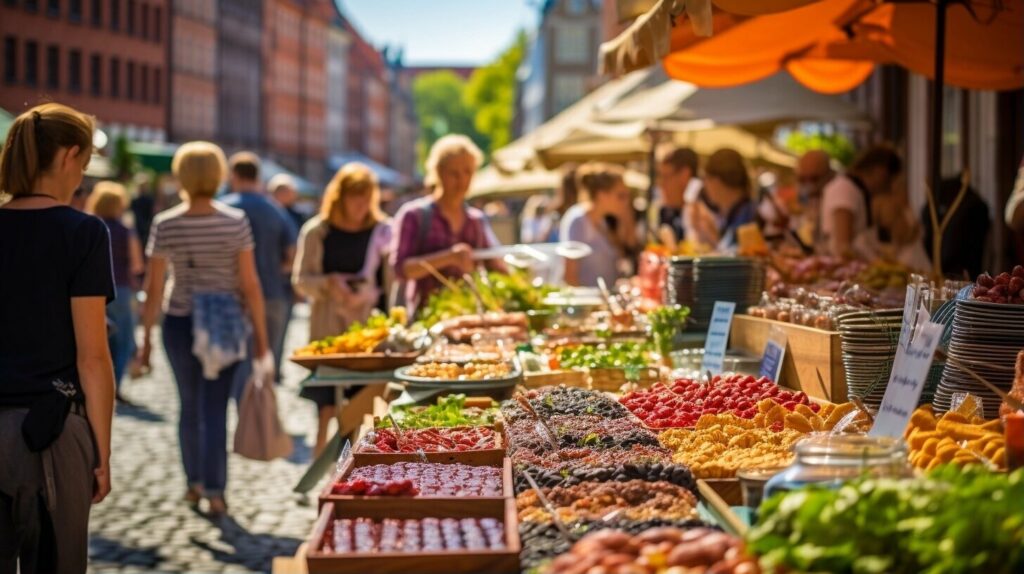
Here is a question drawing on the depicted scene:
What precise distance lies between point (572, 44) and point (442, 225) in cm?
9841

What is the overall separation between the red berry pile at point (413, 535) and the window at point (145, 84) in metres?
65.3

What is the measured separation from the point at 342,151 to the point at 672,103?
103 metres

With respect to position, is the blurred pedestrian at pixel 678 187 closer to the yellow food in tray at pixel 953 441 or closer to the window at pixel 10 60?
the yellow food in tray at pixel 953 441

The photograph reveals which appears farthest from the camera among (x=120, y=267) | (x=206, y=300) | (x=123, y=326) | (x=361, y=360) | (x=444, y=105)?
(x=444, y=105)

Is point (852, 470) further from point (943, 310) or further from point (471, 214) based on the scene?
point (471, 214)

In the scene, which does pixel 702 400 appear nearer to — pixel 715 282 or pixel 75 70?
pixel 715 282

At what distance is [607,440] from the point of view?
4.64 meters

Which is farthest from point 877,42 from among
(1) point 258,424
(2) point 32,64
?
(2) point 32,64

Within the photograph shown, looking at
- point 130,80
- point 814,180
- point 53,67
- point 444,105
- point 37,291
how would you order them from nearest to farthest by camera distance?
point 37,291
point 814,180
point 53,67
point 130,80
point 444,105

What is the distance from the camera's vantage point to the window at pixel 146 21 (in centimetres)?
6600

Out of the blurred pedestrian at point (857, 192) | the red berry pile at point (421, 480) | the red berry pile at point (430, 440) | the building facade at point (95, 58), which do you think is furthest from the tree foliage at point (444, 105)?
the red berry pile at point (421, 480)

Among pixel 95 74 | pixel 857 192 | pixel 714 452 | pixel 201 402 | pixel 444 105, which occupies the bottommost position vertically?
pixel 201 402

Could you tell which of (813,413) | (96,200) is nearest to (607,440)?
(813,413)

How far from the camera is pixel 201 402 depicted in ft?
29.5
